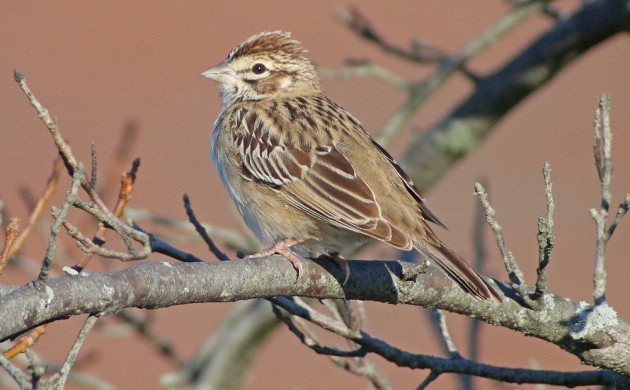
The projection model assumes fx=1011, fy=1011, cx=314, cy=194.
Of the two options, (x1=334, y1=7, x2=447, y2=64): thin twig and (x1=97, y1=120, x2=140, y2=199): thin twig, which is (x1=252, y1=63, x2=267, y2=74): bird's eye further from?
Result: (x1=97, y1=120, x2=140, y2=199): thin twig

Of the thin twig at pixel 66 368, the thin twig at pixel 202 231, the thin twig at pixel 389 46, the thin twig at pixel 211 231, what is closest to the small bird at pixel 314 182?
the thin twig at pixel 202 231

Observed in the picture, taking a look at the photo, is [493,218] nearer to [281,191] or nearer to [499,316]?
[499,316]

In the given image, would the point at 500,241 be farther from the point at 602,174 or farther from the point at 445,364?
the point at 445,364

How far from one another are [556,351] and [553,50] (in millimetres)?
6172

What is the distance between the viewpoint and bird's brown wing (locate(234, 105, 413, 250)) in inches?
169

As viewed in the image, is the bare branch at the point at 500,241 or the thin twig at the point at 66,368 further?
the bare branch at the point at 500,241

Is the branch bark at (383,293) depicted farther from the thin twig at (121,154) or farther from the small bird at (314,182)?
the thin twig at (121,154)

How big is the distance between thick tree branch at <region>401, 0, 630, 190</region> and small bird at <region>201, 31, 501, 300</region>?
63 cm

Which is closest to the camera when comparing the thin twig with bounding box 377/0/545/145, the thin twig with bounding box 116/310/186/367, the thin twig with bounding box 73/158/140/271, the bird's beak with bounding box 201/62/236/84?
the thin twig with bounding box 73/158/140/271

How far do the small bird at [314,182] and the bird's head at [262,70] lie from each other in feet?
0.43

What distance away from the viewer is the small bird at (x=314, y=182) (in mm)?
4328

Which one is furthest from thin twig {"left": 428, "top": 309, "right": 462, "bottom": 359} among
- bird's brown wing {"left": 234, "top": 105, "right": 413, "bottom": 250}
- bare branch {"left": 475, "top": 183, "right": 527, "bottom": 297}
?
bare branch {"left": 475, "top": 183, "right": 527, "bottom": 297}

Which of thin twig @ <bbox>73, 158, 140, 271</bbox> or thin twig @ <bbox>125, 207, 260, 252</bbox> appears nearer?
thin twig @ <bbox>73, 158, 140, 271</bbox>

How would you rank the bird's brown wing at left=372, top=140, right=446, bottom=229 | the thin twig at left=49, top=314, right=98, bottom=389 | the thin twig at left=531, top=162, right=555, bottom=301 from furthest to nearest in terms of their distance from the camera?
the bird's brown wing at left=372, top=140, right=446, bottom=229 < the thin twig at left=531, top=162, right=555, bottom=301 < the thin twig at left=49, top=314, right=98, bottom=389
